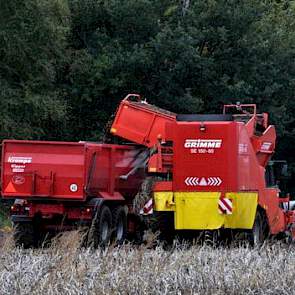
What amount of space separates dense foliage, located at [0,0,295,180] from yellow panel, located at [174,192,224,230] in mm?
12841

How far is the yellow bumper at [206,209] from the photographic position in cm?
1616

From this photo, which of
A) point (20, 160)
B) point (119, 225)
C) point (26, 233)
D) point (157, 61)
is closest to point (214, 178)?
point (119, 225)

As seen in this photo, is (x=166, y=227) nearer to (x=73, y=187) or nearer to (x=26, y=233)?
(x=73, y=187)

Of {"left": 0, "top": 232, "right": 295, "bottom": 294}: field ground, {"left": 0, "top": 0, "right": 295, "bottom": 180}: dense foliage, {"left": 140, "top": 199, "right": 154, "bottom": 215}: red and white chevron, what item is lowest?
{"left": 140, "top": 199, "right": 154, "bottom": 215}: red and white chevron

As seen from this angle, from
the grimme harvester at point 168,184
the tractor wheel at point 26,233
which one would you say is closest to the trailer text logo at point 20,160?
the grimme harvester at point 168,184

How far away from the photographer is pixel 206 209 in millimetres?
16281

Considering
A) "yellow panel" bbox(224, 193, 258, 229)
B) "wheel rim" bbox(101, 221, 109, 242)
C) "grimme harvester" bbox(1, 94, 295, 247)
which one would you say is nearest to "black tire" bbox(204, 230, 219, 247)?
"grimme harvester" bbox(1, 94, 295, 247)

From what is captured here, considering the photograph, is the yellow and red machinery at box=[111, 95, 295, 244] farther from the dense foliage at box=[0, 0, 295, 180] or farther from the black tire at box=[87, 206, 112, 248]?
the dense foliage at box=[0, 0, 295, 180]

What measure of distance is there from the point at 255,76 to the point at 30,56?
401 inches

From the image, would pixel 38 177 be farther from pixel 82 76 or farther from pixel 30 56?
pixel 82 76

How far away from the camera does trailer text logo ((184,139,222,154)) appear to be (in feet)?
53.2

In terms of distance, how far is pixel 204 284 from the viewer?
819 cm

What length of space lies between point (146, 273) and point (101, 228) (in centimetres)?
826

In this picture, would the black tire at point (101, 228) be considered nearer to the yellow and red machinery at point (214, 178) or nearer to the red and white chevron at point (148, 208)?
the red and white chevron at point (148, 208)
